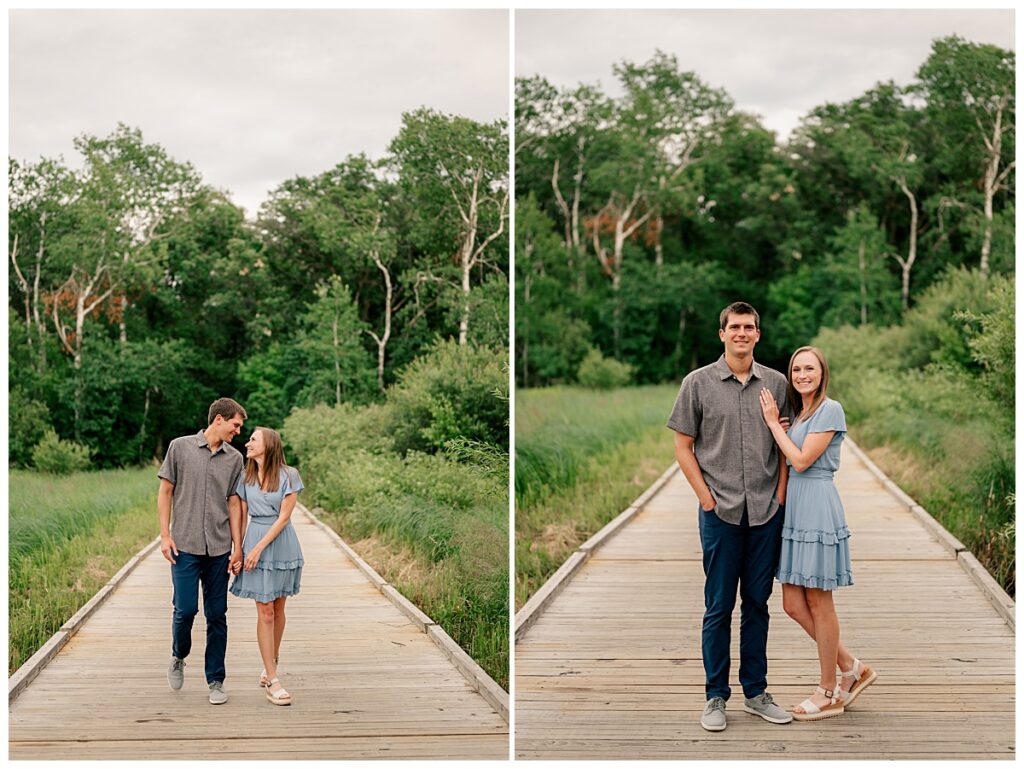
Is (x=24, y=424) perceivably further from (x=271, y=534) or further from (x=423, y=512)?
(x=423, y=512)

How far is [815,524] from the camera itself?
3.50 meters

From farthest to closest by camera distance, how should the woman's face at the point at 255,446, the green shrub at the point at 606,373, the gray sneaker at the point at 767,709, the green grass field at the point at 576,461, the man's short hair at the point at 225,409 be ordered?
the green shrub at the point at 606,373, the green grass field at the point at 576,461, the man's short hair at the point at 225,409, the woman's face at the point at 255,446, the gray sneaker at the point at 767,709

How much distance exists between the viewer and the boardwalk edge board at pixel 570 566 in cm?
471

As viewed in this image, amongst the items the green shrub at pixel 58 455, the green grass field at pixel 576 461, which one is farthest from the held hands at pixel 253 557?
the green grass field at pixel 576 461

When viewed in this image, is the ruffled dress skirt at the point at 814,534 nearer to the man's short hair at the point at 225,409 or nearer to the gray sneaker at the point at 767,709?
the gray sneaker at the point at 767,709

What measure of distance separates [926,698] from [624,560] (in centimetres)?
195

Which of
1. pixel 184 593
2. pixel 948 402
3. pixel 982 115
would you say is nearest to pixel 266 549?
pixel 184 593

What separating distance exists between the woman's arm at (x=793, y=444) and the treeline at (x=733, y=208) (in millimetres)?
4207

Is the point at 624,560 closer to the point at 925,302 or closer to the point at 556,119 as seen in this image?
the point at 556,119

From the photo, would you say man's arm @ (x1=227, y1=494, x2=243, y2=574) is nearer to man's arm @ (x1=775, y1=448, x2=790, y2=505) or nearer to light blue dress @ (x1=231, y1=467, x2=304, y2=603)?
light blue dress @ (x1=231, y1=467, x2=304, y2=603)

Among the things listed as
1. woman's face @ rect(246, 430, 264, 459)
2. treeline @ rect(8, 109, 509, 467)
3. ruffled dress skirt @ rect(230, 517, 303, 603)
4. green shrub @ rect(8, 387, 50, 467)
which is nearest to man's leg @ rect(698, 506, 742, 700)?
treeline @ rect(8, 109, 509, 467)

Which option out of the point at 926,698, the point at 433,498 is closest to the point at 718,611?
the point at 926,698

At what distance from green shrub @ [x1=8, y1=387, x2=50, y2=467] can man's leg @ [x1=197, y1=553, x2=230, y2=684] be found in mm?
1169

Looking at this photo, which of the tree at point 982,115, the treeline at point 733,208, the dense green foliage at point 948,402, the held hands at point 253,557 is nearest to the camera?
the held hands at point 253,557
